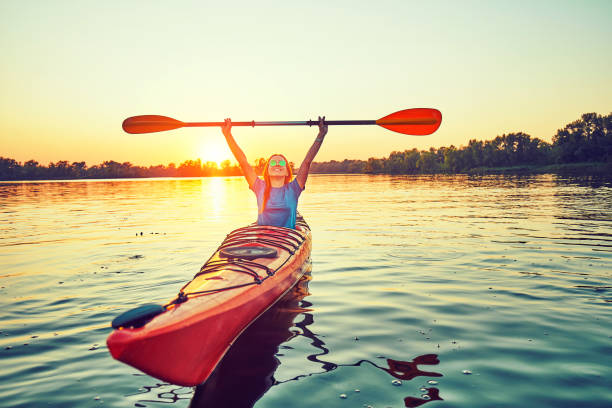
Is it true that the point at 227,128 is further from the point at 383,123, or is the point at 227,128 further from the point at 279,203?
the point at 383,123

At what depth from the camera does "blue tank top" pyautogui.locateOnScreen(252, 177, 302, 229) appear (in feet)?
24.4

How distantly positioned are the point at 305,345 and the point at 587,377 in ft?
8.73

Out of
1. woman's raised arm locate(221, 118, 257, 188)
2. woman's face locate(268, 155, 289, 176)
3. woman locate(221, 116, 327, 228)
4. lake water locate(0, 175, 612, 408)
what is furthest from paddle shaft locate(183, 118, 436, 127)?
lake water locate(0, 175, 612, 408)

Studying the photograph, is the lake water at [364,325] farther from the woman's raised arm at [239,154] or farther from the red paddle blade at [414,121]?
the red paddle blade at [414,121]

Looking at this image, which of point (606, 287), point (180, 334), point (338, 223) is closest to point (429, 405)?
point (180, 334)

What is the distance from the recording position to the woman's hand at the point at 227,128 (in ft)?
25.5

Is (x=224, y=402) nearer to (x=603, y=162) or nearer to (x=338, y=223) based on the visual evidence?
(x=338, y=223)

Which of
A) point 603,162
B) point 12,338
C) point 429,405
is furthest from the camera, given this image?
point 603,162

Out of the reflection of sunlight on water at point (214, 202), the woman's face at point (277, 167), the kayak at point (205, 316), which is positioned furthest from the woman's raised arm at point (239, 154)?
the reflection of sunlight on water at point (214, 202)

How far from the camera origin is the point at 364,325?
5078mm

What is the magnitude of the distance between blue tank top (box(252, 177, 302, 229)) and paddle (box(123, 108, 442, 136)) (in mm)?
1473

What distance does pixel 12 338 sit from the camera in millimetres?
4879

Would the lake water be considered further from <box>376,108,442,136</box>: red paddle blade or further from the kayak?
<box>376,108,442,136</box>: red paddle blade

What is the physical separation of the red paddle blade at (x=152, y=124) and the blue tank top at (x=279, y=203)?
8.02 feet
